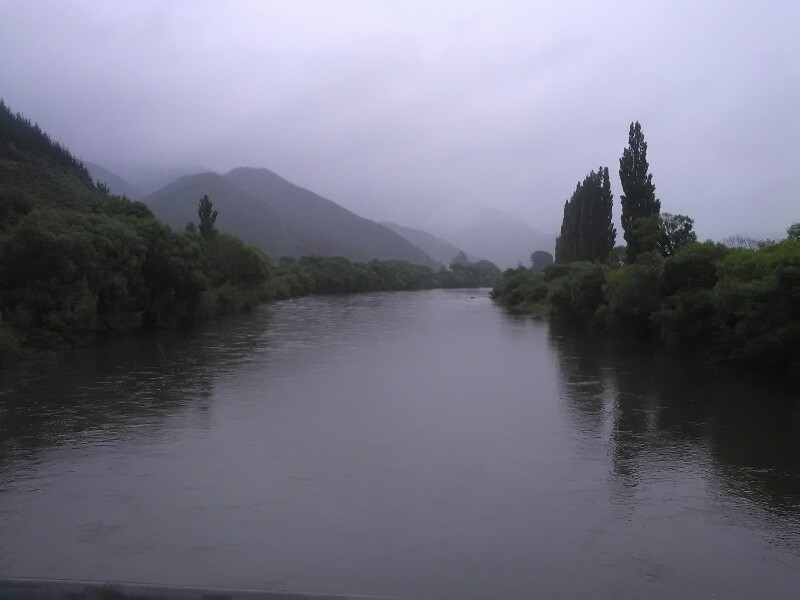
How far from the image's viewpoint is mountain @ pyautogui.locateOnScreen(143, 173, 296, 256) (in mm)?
137000

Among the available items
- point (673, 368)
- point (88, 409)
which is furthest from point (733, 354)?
point (88, 409)

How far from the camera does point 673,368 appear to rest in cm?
2530

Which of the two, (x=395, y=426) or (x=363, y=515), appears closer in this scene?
(x=363, y=515)

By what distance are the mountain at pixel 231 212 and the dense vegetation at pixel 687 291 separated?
311ft

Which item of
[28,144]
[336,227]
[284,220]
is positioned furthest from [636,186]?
[336,227]

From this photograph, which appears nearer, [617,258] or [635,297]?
[635,297]

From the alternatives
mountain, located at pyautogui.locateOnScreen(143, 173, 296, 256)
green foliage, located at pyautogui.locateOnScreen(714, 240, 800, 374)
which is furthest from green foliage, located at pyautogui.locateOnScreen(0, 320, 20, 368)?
mountain, located at pyautogui.locateOnScreen(143, 173, 296, 256)

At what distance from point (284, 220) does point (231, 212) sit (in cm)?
1477

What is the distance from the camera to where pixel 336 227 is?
177500mm

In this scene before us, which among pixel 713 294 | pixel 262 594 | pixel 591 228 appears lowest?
pixel 262 594

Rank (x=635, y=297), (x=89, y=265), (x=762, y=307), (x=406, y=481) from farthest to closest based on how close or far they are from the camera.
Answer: (x=635, y=297) → (x=89, y=265) → (x=762, y=307) → (x=406, y=481)

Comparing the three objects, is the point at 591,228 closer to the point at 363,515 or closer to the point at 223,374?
the point at 223,374

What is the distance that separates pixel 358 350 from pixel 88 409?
1414 cm

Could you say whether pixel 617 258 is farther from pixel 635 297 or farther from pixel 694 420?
pixel 694 420
